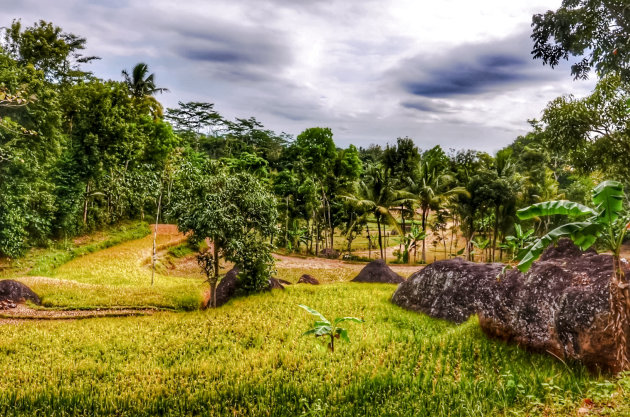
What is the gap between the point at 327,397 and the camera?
6.07 metres

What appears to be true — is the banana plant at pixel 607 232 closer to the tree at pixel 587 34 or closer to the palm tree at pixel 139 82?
the tree at pixel 587 34

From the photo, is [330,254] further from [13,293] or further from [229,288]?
[13,293]

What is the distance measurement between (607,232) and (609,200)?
2.85ft

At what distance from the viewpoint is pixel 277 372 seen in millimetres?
6895

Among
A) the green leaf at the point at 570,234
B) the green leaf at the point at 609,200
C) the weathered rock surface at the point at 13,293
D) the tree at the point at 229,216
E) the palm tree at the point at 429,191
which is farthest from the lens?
the palm tree at the point at 429,191

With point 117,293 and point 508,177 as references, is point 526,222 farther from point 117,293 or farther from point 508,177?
point 117,293

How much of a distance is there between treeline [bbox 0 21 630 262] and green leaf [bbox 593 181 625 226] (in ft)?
27.7

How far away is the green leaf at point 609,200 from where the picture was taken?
5.46 m

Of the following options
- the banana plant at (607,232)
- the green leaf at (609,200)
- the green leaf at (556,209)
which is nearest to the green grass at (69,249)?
the green leaf at (556,209)

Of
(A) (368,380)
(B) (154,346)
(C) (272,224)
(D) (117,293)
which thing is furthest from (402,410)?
(D) (117,293)

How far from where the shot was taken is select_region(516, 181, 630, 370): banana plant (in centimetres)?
554

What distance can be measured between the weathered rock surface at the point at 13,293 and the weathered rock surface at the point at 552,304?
50.6 feet

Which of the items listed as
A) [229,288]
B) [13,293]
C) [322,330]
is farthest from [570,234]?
[13,293]

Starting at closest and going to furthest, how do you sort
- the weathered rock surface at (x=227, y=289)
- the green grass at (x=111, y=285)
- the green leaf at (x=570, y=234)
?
the green leaf at (x=570, y=234) < the green grass at (x=111, y=285) < the weathered rock surface at (x=227, y=289)
